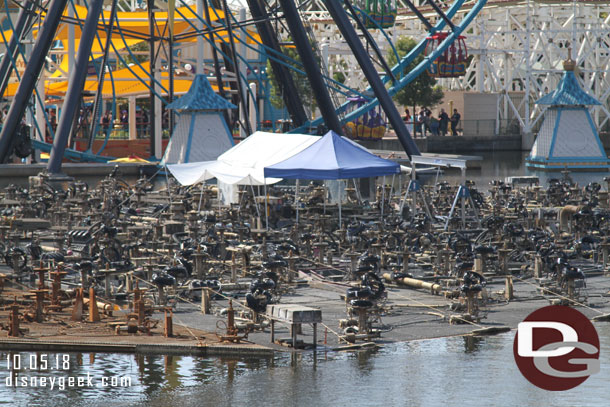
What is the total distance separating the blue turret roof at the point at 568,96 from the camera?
57.0 m

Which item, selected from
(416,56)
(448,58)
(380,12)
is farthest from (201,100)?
(448,58)

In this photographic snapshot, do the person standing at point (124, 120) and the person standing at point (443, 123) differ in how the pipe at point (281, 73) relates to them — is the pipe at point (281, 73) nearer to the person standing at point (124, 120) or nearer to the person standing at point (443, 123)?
the person standing at point (124, 120)

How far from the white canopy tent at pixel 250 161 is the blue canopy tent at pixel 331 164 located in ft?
2.41

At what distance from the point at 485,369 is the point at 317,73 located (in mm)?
26972

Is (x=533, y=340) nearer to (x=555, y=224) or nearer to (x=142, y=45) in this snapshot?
(x=555, y=224)

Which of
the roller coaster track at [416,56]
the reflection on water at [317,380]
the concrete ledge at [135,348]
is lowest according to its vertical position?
the reflection on water at [317,380]

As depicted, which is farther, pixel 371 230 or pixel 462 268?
pixel 371 230

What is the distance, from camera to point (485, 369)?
57.5 ft

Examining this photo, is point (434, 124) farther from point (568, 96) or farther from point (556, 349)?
point (556, 349)

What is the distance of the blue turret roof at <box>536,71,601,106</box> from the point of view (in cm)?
5697

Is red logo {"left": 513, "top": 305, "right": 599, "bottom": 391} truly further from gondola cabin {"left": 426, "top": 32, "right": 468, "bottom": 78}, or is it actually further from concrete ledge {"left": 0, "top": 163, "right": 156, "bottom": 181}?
gondola cabin {"left": 426, "top": 32, "right": 468, "bottom": 78}

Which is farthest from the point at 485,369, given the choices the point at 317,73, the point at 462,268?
the point at 317,73

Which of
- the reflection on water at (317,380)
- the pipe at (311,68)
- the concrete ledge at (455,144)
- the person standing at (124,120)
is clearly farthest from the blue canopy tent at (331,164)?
the person standing at (124,120)

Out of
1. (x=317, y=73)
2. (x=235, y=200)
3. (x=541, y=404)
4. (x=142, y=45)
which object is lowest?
(x=541, y=404)
